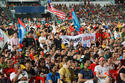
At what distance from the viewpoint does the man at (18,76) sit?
6.66 meters

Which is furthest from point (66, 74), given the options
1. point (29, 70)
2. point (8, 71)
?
point (8, 71)

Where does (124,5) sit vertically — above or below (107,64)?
below

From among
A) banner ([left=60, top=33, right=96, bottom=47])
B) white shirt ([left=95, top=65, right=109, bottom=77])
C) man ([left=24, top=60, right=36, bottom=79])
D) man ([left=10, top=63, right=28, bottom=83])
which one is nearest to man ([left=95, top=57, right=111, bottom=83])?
white shirt ([left=95, top=65, right=109, bottom=77])

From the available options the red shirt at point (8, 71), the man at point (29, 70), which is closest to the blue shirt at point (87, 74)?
the man at point (29, 70)

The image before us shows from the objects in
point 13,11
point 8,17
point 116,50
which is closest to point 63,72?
point 116,50

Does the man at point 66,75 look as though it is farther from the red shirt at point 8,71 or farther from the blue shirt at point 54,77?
the red shirt at point 8,71

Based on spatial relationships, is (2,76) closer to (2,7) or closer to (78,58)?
(78,58)

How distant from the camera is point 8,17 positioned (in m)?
40.3

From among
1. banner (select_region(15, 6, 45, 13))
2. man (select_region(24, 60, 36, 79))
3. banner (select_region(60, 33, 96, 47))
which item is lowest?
banner (select_region(15, 6, 45, 13))

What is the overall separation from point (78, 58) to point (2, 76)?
3.73 metres

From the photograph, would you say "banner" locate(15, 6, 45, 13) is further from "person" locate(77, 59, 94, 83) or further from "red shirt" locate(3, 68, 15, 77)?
"person" locate(77, 59, 94, 83)

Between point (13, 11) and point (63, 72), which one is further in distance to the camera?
point (13, 11)

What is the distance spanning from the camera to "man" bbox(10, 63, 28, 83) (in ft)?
21.8

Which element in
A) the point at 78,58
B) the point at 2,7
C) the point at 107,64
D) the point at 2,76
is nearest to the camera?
the point at 2,76
